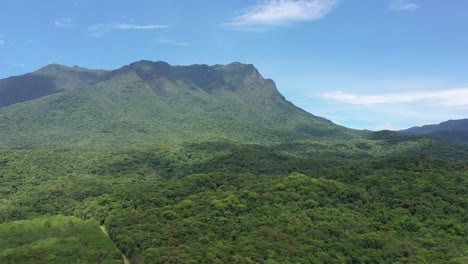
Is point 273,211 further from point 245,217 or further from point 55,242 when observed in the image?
point 55,242

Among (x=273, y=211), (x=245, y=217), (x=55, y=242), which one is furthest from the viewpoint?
(x=273, y=211)

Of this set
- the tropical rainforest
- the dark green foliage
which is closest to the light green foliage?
the tropical rainforest

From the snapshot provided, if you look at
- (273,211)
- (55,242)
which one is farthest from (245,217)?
(55,242)

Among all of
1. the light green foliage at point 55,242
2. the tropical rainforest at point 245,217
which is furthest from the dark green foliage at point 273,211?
the light green foliage at point 55,242

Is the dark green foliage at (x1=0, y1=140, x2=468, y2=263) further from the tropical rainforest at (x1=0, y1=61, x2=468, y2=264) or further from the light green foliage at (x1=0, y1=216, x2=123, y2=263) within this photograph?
the light green foliage at (x1=0, y1=216, x2=123, y2=263)

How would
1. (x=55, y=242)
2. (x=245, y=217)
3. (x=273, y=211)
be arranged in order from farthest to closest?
1. (x=273, y=211)
2. (x=245, y=217)
3. (x=55, y=242)

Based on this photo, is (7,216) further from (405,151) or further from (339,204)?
(405,151)

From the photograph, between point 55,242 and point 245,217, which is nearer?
point 55,242

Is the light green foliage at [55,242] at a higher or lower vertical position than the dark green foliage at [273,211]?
lower

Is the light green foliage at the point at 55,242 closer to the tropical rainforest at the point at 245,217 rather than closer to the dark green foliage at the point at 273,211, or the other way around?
the tropical rainforest at the point at 245,217

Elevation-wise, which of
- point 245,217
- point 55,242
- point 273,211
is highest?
point 273,211

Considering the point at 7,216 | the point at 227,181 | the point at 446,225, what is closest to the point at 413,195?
the point at 446,225
